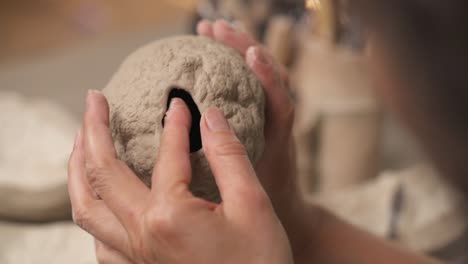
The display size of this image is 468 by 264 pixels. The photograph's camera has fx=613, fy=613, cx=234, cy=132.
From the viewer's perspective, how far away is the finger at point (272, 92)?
910 mm

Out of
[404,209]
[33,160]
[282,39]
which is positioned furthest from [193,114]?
[282,39]

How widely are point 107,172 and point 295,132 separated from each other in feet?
4.26

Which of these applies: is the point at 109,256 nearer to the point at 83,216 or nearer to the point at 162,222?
the point at 83,216

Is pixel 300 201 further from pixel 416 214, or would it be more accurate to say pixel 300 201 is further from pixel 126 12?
pixel 126 12

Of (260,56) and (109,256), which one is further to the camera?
(260,56)

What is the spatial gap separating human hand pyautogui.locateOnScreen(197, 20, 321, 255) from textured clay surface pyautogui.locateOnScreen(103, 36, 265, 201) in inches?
1.4

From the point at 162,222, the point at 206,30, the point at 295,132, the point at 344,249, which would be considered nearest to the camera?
the point at 162,222

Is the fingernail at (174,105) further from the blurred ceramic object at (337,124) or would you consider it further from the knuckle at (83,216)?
the blurred ceramic object at (337,124)

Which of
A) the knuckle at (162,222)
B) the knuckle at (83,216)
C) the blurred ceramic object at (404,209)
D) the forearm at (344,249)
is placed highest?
the knuckle at (162,222)

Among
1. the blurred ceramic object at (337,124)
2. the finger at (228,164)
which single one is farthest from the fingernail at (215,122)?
the blurred ceramic object at (337,124)

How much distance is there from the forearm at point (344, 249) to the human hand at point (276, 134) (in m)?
0.02

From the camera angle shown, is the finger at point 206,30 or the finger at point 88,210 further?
the finger at point 206,30

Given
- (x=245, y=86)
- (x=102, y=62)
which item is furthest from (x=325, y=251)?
(x=102, y=62)

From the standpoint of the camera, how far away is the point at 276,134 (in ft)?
3.14
